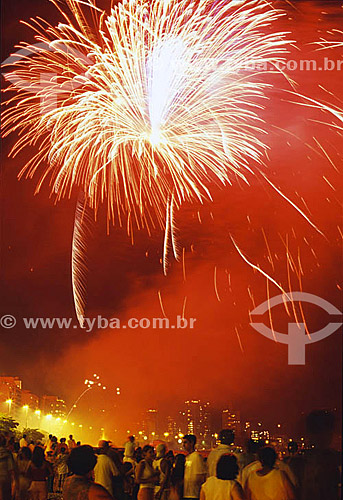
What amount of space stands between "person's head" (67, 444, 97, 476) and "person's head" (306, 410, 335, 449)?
136 cm

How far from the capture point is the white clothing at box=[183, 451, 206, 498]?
724 centimetres

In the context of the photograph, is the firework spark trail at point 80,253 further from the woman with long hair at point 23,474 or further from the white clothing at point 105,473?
the white clothing at point 105,473

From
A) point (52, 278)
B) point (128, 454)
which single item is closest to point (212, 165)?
point (52, 278)

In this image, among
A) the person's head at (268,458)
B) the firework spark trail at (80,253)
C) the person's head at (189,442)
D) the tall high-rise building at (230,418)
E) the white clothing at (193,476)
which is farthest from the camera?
the tall high-rise building at (230,418)

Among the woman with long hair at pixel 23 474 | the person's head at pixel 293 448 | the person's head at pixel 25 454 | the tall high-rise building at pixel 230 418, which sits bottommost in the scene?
the woman with long hair at pixel 23 474

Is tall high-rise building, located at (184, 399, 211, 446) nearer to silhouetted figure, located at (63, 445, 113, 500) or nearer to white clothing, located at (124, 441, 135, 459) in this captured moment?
white clothing, located at (124, 441, 135, 459)

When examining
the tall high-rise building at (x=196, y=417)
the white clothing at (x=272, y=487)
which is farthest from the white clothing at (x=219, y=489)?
the tall high-rise building at (x=196, y=417)

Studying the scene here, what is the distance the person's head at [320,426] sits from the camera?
4.77 meters

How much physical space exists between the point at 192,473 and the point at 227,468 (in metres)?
2.36

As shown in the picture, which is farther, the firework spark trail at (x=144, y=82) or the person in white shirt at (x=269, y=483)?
the firework spark trail at (x=144, y=82)

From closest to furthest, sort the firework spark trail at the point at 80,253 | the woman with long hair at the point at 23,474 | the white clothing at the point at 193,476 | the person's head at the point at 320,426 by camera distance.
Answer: the person's head at the point at 320,426, the white clothing at the point at 193,476, the woman with long hair at the point at 23,474, the firework spark trail at the point at 80,253

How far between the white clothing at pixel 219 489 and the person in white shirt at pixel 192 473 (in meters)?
2.24

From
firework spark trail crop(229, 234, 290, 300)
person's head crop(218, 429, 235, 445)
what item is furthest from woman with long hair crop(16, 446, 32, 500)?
firework spark trail crop(229, 234, 290, 300)

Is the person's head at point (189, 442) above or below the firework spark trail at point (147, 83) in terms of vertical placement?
below
